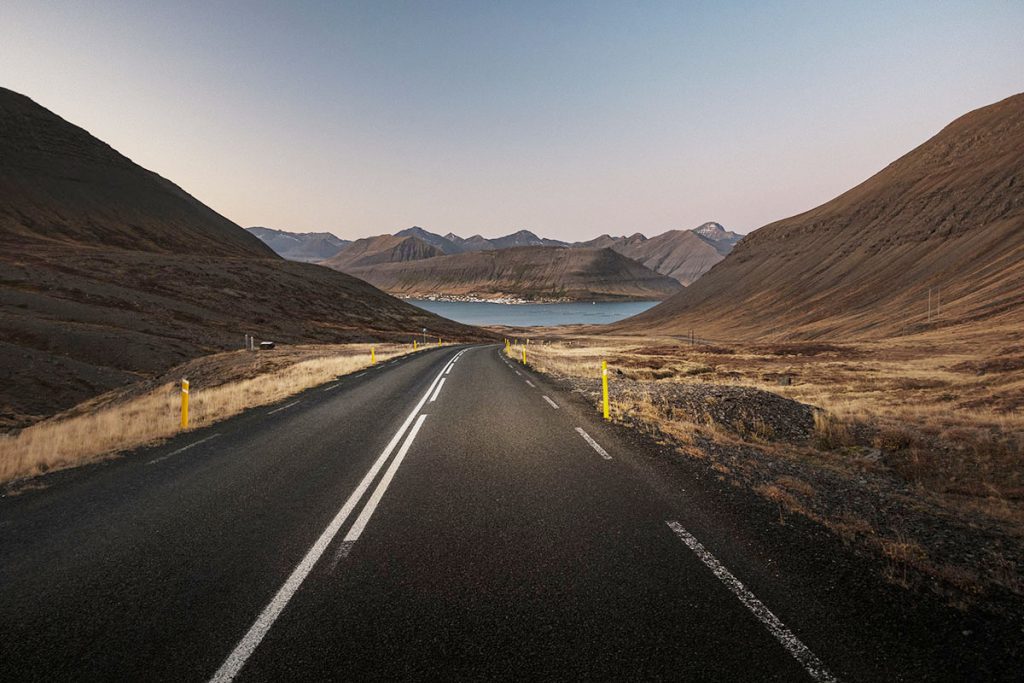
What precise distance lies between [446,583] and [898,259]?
9365 cm

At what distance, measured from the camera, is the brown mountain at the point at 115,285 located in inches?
1235

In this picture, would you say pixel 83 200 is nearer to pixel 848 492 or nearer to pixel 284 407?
pixel 284 407

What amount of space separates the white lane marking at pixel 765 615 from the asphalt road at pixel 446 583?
0.06 feet

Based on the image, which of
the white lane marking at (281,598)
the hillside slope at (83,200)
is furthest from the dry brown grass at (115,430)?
the hillside slope at (83,200)

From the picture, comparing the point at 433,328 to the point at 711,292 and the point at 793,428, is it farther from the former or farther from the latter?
the point at 793,428

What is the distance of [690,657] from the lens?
308cm

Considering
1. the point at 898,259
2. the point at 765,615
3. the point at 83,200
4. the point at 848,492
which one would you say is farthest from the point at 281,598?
the point at 83,200

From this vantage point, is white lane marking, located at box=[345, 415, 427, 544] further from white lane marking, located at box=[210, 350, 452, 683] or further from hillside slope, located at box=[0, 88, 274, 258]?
hillside slope, located at box=[0, 88, 274, 258]

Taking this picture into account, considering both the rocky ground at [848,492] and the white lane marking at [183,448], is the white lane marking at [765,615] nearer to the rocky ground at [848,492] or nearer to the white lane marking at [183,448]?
the rocky ground at [848,492]

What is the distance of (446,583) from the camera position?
4070 mm

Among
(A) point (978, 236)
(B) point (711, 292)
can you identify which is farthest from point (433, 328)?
(A) point (978, 236)

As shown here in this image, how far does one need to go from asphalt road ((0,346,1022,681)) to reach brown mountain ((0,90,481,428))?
83.6 ft

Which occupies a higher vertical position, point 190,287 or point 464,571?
point 190,287

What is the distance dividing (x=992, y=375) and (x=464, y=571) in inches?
1103
